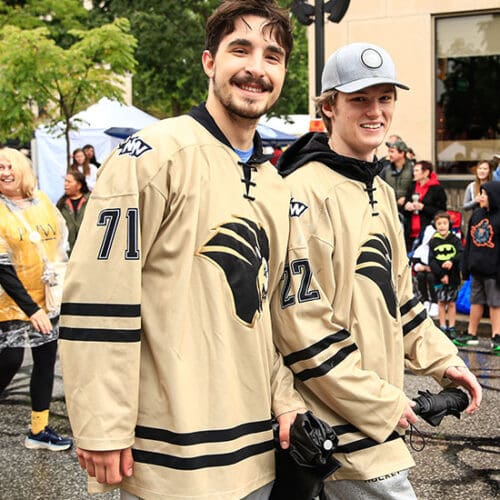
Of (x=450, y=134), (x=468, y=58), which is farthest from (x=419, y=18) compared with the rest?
(x=450, y=134)

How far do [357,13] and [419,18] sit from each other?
104 centimetres

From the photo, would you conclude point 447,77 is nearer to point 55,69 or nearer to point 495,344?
point 495,344

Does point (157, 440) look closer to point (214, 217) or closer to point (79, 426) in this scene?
point (79, 426)

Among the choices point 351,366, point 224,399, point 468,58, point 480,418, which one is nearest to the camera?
point 224,399

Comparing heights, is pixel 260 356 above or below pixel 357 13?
below

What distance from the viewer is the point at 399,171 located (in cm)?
1058

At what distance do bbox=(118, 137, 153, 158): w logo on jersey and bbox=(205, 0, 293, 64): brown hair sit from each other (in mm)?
410

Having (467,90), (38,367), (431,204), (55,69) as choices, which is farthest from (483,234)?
(55,69)

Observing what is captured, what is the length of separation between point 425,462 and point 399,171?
6.30m

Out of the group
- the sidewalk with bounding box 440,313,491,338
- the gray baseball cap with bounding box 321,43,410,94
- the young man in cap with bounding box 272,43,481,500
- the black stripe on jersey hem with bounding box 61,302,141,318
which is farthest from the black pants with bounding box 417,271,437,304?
the black stripe on jersey hem with bounding box 61,302,141,318

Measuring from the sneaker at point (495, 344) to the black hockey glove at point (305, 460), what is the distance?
19.2ft

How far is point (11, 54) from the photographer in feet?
43.4

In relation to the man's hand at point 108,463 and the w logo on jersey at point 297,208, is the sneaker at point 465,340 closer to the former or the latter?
the w logo on jersey at point 297,208

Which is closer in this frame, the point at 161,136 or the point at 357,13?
the point at 161,136
